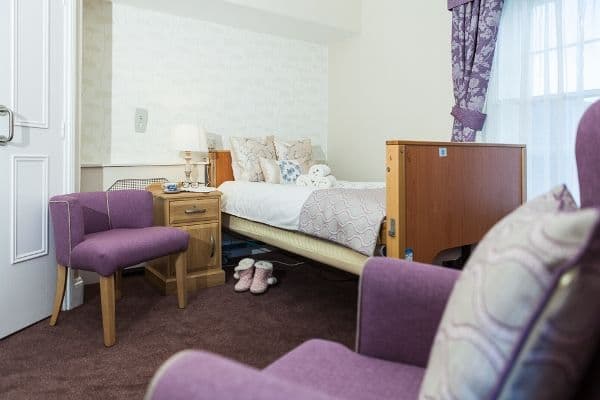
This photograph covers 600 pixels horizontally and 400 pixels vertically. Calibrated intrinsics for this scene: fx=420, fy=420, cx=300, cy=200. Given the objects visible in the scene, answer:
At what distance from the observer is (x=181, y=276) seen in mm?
2430

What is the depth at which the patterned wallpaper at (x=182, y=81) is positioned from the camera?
3.09 metres

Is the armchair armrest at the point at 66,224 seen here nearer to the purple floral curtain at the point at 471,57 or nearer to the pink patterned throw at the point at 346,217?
the pink patterned throw at the point at 346,217

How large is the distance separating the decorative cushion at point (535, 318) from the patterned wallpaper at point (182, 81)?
10.1ft

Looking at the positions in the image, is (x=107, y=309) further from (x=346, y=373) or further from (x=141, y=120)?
(x=141, y=120)

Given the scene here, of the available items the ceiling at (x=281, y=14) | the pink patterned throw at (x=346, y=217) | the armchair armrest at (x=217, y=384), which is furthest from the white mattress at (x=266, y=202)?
the armchair armrest at (x=217, y=384)

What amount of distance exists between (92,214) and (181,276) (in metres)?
0.61

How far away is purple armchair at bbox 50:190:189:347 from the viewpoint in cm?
194

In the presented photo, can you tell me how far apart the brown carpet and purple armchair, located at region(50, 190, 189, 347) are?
0.42 feet

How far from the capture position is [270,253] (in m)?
3.87

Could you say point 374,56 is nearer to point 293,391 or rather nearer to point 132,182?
point 132,182

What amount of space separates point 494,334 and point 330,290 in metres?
2.35

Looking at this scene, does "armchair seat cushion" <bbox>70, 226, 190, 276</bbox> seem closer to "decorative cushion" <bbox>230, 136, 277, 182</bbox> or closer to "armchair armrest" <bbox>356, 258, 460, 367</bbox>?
"decorative cushion" <bbox>230, 136, 277, 182</bbox>

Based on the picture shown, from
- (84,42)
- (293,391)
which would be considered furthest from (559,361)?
(84,42)

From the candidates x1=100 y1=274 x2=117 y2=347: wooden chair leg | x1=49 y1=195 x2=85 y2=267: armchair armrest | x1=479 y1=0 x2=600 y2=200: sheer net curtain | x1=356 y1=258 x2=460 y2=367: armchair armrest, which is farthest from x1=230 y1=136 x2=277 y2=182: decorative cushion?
x1=356 y1=258 x2=460 y2=367: armchair armrest
